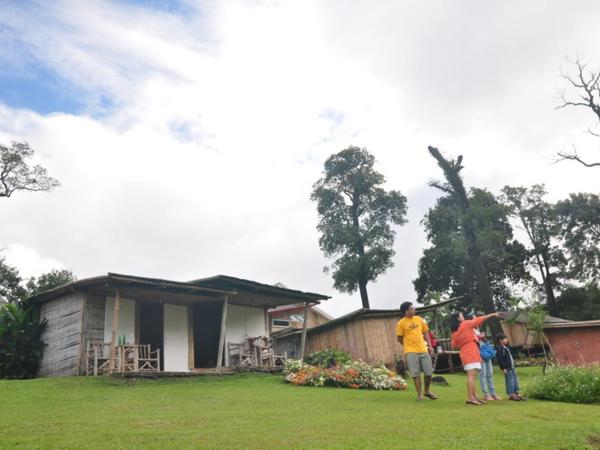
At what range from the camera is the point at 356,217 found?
3350 cm

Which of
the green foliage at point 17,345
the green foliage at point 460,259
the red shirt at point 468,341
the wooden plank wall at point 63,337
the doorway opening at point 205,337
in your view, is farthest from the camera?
the green foliage at point 460,259

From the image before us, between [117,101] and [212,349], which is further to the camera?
[212,349]

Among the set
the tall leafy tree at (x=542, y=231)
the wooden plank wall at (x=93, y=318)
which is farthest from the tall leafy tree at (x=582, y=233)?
the wooden plank wall at (x=93, y=318)

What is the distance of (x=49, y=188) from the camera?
25.7 m

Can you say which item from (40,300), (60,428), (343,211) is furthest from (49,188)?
(60,428)

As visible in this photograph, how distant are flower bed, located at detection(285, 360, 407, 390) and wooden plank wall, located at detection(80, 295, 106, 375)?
5931mm

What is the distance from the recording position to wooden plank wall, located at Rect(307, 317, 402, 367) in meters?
20.0

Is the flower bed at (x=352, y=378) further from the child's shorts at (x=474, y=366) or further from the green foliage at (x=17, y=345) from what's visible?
the green foliage at (x=17, y=345)

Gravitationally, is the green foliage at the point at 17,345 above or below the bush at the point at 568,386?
above

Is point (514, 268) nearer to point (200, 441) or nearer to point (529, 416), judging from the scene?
point (529, 416)

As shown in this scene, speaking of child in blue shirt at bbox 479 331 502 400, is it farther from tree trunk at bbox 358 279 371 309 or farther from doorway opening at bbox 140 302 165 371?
tree trunk at bbox 358 279 371 309

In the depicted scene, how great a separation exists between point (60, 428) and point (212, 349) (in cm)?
1261

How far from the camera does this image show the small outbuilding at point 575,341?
63.3 feet

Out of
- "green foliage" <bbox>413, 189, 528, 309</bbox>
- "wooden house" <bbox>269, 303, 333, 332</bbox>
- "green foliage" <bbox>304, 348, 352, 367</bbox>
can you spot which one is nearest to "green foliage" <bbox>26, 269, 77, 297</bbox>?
"wooden house" <bbox>269, 303, 333, 332</bbox>
